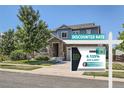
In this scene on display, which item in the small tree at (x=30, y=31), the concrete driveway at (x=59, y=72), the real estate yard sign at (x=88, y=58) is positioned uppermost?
the small tree at (x=30, y=31)

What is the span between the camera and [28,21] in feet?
115

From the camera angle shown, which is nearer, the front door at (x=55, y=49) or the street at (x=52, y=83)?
the street at (x=52, y=83)

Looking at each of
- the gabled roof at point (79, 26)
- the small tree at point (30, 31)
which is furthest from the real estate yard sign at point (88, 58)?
the gabled roof at point (79, 26)

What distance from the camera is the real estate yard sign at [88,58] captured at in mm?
9258

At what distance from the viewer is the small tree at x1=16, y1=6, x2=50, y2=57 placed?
3435 cm

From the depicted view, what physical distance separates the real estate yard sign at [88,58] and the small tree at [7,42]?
33.9m

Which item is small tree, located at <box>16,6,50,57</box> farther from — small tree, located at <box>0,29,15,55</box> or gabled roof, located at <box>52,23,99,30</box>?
gabled roof, located at <box>52,23,99,30</box>

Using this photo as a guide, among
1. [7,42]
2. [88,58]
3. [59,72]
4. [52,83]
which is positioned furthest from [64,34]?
[88,58]

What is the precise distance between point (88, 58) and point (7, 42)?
34186 millimetres

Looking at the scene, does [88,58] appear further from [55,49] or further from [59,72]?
[55,49]

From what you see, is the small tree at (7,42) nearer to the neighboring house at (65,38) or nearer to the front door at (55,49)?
the neighboring house at (65,38)
